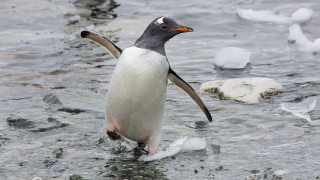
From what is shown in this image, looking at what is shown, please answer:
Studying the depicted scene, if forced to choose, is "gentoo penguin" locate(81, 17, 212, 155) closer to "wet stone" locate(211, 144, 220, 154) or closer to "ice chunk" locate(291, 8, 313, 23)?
"wet stone" locate(211, 144, 220, 154)

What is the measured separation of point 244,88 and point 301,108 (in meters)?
0.79

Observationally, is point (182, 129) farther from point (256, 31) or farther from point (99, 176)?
point (256, 31)

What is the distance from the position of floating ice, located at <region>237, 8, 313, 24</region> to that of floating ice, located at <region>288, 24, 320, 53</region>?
3.23ft

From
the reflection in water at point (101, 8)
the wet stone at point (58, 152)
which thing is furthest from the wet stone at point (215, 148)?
the reflection in water at point (101, 8)

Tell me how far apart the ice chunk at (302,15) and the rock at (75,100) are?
5.63 metres

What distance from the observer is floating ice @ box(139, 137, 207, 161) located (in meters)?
5.60

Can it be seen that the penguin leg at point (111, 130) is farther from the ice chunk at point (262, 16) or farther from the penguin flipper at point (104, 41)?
the ice chunk at point (262, 16)

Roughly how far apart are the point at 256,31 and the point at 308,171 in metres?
6.65

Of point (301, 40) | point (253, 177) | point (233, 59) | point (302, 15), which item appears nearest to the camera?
point (253, 177)

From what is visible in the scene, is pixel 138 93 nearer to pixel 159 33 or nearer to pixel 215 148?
pixel 159 33

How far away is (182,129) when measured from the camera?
21.4 ft

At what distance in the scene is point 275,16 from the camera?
12477 millimetres

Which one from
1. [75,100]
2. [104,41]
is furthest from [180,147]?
[75,100]

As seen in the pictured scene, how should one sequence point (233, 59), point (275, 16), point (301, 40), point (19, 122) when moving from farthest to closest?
point (275, 16)
point (301, 40)
point (233, 59)
point (19, 122)
